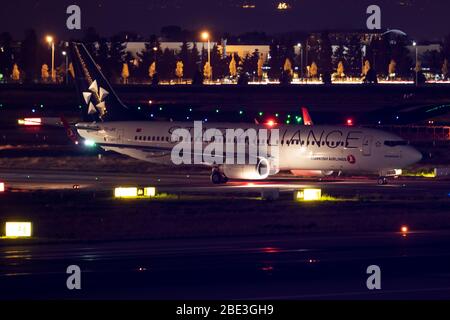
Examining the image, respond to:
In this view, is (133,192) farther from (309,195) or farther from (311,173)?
(311,173)

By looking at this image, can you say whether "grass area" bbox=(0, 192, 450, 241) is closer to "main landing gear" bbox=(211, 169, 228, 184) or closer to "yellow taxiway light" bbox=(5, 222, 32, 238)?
"yellow taxiway light" bbox=(5, 222, 32, 238)

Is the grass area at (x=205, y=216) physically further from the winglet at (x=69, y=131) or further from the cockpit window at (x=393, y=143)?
the winglet at (x=69, y=131)

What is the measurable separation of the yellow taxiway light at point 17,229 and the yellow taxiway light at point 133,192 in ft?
48.6

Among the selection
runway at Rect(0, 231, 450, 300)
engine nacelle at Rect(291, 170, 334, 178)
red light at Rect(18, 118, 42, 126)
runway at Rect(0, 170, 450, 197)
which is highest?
red light at Rect(18, 118, 42, 126)

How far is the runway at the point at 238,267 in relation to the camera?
38.8 metres

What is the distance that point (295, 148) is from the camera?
253 feet

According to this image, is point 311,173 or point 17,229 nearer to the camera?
point 17,229

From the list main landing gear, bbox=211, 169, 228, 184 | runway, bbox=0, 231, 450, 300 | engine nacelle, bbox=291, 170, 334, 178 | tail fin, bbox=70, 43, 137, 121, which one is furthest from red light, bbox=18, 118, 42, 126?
runway, bbox=0, 231, 450, 300

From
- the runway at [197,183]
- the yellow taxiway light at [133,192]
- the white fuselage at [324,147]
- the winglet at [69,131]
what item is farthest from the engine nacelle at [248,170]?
the winglet at [69,131]

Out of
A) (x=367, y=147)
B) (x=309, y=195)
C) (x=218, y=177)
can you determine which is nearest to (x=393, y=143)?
A: (x=367, y=147)

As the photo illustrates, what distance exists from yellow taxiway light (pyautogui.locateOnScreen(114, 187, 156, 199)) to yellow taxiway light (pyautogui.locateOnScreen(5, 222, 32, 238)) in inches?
583

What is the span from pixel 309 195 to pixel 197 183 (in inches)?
494

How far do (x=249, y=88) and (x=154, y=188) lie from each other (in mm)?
129257

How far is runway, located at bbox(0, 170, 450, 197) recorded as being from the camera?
7162 centimetres
